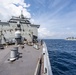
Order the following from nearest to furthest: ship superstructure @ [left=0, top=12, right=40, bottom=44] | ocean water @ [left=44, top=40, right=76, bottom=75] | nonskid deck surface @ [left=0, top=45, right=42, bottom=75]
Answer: nonskid deck surface @ [left=0, top=45, right=42, bottom=75] → ocean water @ [left=44, top=40, right=76, bottom=75] → ship superstructure @ [left=0, top=12, right=40, bottom=44]

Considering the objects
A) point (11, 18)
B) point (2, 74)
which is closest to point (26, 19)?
point (11, 18)

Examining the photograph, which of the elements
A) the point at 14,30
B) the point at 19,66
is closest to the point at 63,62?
the point at 19,66

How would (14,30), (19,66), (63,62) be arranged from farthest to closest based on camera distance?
(14,30)
(63,62)
(19,66)

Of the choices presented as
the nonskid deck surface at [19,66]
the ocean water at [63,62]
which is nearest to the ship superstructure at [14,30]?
the ocean water at [63,62]

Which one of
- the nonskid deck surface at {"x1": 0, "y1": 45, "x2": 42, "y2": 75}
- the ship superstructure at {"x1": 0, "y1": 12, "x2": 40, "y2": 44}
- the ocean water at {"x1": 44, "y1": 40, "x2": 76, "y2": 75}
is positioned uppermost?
the ship superstructure at {"x1": 0, "y1": 12, "x2": 40, "y2": 44}

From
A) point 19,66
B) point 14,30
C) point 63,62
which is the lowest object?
point 63,62

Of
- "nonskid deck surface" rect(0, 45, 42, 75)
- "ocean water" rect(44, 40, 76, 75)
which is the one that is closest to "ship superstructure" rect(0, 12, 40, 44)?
"ocean water" rect(44, 40, 76, 75)

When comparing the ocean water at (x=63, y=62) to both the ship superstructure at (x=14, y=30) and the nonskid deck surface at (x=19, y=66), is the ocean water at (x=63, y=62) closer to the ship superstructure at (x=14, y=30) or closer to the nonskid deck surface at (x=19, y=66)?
the nonskid deck surface at (x=19, y=66)

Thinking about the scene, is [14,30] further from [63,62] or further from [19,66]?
[19,66]

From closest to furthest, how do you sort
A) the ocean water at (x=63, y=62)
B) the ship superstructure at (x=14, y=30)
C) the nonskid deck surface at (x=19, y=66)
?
the nonskid deck surface at (x=19, y=66)
the ocean water at (x=63, y=62)
the ship superstructure at (x=14, y=30)

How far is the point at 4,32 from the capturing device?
19.1 m

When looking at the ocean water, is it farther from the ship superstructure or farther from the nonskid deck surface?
the ship superstructure

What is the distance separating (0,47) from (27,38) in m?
7.83

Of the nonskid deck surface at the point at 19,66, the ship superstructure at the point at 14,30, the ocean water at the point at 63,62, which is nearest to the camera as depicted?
the nonskid deck surface at the point at 19,66
